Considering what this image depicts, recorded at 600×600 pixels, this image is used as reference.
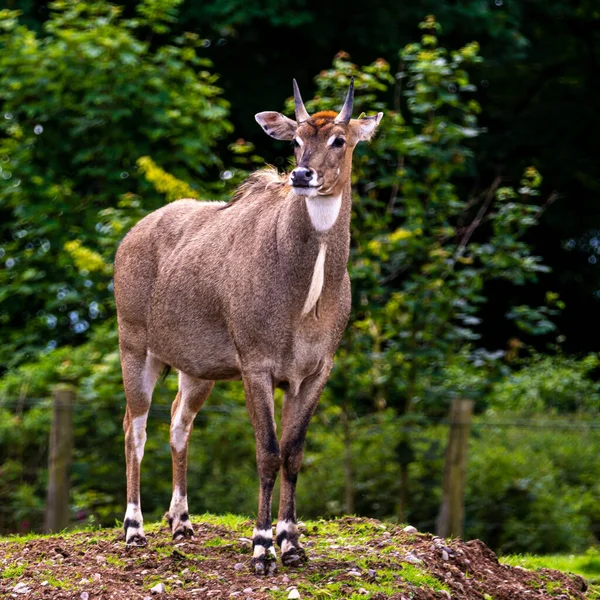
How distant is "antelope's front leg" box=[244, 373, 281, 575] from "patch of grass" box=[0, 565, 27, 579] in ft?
4.99

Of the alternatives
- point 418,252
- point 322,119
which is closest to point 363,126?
point 322,119

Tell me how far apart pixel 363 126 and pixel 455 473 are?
4727 millimetres

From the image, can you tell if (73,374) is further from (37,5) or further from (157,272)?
(37,5)

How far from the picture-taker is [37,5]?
1762 centimetres

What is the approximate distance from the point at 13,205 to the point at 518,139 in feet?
29.1

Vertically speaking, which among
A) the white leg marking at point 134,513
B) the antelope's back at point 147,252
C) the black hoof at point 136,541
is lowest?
the black hoof at point 136,541

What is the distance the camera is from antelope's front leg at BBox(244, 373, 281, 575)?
276 inches

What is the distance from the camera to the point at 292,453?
720 cm

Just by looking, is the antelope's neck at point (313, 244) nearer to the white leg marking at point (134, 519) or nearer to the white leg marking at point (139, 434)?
the white leg marking at point (139, 434)

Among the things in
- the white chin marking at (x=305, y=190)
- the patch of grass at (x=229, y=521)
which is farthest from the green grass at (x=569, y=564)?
the white chin marking at (x=305, y=190)

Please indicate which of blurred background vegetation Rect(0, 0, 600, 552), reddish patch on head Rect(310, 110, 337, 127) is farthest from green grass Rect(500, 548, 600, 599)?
reddish patch on head Rect(310, 110, 337, 127)

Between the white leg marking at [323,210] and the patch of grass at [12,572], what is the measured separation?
2.86 metres

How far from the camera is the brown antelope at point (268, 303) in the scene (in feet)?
23.1

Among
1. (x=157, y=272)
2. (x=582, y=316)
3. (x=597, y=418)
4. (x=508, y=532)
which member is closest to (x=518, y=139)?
(x=582, y=316)
